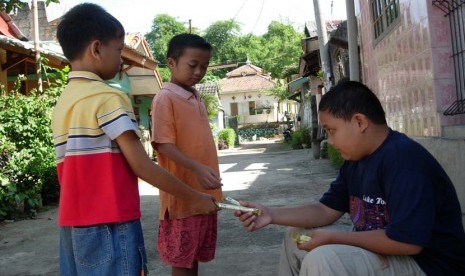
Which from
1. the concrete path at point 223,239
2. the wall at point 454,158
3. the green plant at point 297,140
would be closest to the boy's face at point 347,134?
the wall at point 454,158

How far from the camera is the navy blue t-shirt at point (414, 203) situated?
1717 millimetres

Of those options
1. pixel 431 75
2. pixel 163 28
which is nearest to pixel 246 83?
pixel 163 28

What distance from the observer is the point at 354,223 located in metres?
2.12

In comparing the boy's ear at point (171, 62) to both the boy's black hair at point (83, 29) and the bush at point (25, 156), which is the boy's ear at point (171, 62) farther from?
the bush at point (25, 156)

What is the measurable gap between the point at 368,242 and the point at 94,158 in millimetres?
1047

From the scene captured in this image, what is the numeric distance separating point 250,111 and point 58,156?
146ft

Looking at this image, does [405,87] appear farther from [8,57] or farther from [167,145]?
[8,57]

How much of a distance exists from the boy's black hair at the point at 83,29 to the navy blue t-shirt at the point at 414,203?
44.6 inches

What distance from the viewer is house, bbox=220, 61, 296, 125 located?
4550 cm

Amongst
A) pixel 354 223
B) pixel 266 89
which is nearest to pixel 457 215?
pixel 354 223

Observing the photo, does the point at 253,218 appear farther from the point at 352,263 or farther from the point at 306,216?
the point at 352,263

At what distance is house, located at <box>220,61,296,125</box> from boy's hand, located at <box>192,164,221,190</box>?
42.2m

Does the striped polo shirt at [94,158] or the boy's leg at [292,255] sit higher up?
the striped polo shirt at [94,158]

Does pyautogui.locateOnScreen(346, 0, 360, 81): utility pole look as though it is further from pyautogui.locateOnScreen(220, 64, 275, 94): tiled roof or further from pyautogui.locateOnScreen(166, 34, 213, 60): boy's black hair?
pyautogui.locateOnScreen(220, 64, 275, 94): tiled roof
